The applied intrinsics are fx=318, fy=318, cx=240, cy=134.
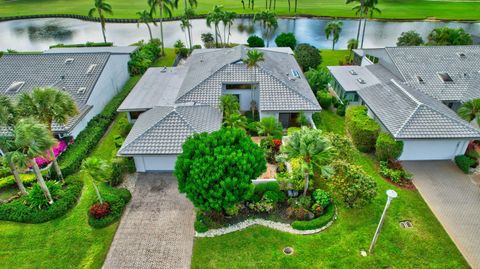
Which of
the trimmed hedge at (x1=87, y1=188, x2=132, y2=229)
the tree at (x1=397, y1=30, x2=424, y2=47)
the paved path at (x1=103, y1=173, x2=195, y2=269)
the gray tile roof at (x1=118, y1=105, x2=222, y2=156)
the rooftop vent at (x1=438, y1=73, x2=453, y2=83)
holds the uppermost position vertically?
the tree at (x1=397, y1=30, x2=424, y2=47)

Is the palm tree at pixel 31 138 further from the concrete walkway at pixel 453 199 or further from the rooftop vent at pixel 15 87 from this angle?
the concrete walkway at pixel 453 199

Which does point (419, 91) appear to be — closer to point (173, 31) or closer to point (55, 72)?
point (55, 72)

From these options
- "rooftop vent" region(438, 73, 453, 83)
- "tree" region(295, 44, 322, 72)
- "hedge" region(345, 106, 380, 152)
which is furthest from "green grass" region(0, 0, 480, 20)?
"hedge" region(345, 106, 380, 152)

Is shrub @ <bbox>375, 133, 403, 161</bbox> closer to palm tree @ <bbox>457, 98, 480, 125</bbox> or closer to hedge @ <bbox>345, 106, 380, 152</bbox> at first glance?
hedge @ <bbox>345, 106, 380, 152</bbox>

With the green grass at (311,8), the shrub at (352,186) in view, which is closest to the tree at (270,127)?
the shrub at (352,186)

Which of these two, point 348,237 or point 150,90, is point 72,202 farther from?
point 348,237

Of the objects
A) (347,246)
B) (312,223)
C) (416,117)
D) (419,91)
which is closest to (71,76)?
(312,223)
